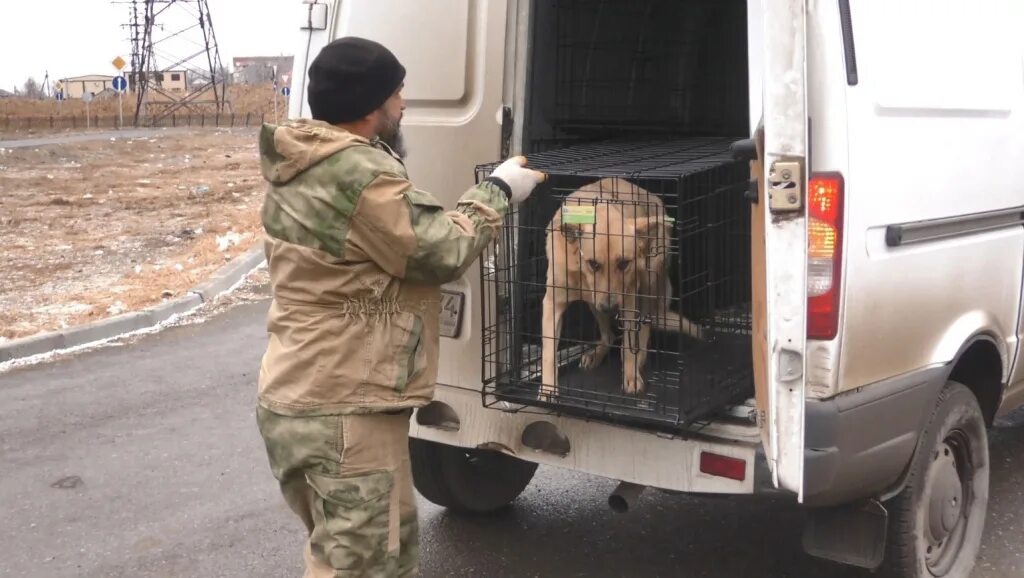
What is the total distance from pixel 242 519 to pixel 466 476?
104 centimetres

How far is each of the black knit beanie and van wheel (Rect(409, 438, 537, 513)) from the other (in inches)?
69.3

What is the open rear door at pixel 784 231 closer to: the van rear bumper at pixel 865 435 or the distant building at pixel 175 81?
the van rear bumper at pixel 865 435

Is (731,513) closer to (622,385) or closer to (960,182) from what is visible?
(622,385)

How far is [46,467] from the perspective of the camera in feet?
16.7

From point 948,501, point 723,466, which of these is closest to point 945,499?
point 948,501

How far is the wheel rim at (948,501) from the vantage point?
3.36 m

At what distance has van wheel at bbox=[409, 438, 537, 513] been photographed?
165 inches

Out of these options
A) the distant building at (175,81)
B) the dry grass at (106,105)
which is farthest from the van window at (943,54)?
the distant building at (175,81)

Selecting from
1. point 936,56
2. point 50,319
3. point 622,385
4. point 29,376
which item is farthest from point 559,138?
Result: point 50,319

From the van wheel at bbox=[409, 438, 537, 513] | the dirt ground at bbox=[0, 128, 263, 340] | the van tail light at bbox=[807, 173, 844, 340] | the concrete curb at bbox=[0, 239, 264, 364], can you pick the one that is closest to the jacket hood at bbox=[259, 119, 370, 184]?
the van tail light at bbox=[807, 173, 844, 340]

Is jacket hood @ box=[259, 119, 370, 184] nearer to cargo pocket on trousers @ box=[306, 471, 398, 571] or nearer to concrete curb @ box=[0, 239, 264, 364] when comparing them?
cargo pocket on trousers @ box=[306, 471, 398, 571]

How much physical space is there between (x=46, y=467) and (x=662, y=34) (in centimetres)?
389

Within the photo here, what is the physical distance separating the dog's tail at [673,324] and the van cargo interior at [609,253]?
0.04 ft

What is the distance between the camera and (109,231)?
12898 millimetres
